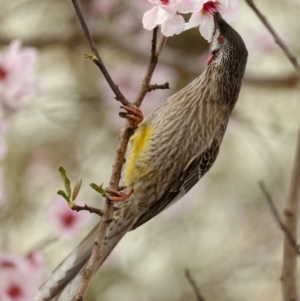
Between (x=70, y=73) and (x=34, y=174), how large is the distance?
0.97 m

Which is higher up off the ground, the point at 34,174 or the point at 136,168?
the point at 34,174

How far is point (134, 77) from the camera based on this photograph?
15.0 ft

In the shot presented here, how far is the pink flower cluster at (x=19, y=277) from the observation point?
2422mm

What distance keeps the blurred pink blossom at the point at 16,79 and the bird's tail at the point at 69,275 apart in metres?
0.67

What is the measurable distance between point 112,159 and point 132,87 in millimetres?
667

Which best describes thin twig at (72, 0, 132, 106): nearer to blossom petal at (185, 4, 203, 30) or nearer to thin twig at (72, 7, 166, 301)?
thin twig at (72, 7, 166, 301)

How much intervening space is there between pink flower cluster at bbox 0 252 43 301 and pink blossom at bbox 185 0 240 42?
123 cm

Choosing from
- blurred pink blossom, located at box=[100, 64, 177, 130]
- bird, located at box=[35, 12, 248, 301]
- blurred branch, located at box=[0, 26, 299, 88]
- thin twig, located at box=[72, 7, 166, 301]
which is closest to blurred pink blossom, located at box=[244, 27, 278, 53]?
blurred pink blossom, located at box=[100, 64, 177, 130]

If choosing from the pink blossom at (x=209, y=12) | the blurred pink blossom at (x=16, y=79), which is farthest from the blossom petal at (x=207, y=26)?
the blurred pink blossom at (x=16, y=79)

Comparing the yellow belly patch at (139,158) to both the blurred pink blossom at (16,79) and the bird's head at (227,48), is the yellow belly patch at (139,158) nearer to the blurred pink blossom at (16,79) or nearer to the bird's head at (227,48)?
the bird's head at (227,48)

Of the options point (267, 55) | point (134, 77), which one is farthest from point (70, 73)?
point (267, 55)

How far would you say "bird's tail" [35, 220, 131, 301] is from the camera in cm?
224

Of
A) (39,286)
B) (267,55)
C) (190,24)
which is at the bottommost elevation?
(39,286)

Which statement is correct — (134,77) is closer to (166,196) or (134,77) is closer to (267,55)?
(267,55)
